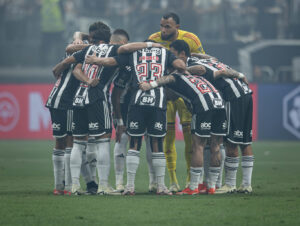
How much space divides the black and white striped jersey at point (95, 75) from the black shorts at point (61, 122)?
417mm

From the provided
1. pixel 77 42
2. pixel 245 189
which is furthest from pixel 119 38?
pixel 245 189

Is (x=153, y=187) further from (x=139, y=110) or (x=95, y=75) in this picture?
(x=95, y=75)

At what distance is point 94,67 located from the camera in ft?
29.5

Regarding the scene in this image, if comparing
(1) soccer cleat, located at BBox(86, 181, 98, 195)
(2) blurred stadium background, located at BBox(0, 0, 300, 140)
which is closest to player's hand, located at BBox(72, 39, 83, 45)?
(1) soccer cleat, located at BBox(86, 181, 98, 195)

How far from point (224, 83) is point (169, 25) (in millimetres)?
1296

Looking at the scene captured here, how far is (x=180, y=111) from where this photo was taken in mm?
10148

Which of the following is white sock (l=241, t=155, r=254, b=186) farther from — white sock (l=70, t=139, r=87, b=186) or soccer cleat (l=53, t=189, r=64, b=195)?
soccer cleat (l=53, t=189, r=64, b=195)

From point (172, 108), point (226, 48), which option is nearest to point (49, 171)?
point (172, 108)

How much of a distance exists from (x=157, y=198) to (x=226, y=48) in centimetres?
1495

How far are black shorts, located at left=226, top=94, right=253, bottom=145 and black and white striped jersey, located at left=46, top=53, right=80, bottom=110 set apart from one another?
2.09 meters

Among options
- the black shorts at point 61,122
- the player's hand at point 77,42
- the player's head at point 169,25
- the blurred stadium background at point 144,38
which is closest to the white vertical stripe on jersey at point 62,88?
the black shorts at point 61,122

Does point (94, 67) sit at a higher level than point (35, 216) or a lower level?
higher

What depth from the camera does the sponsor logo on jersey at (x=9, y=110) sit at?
21.1m

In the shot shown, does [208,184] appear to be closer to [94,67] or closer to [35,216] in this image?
[94,67]
